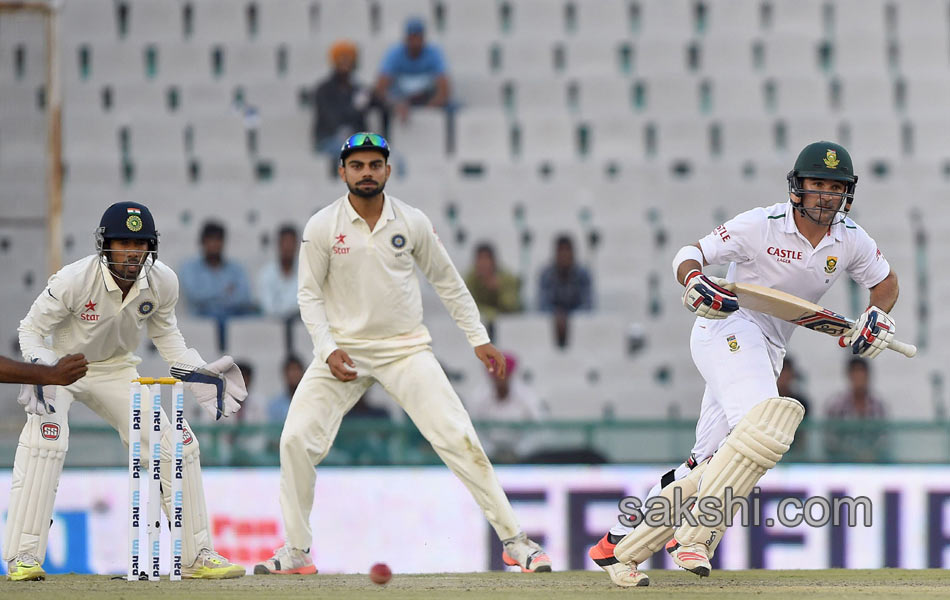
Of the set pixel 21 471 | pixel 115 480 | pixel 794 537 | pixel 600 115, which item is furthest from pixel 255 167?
pixel 21 471

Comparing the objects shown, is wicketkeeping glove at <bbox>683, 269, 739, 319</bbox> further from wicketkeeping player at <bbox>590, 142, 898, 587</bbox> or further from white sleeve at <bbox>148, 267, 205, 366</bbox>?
white sleeve at <bbox>148, 267, 205, 366</bbox>

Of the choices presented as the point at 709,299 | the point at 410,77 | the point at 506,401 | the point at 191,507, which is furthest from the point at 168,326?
the point at 410,77

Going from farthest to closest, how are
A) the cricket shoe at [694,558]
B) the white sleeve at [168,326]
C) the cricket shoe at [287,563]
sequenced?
the cricket shoe at [287,563]
the white sleeve at [168,326]
the cricket shoe at [694,558]

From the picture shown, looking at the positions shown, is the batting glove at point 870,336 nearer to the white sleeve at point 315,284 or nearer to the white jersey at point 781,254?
the white jersey at point 781,254

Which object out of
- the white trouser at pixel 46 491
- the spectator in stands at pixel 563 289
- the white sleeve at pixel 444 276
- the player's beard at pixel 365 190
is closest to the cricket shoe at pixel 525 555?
the white sleeve at pixel 444 276

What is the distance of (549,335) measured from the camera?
10312mm

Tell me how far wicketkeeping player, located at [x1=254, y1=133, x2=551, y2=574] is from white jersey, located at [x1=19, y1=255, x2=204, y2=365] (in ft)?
1.76

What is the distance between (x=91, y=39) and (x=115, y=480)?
510 centimetres

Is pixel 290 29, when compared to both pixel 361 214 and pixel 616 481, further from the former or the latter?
pixel 361 214

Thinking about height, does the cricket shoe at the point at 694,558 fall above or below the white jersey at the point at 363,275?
below

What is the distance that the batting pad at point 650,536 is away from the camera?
5309 millimetres

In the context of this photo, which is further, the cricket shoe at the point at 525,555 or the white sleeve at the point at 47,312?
the cricket shoe at the point at 525,555

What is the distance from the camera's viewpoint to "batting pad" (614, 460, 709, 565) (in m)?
5.31

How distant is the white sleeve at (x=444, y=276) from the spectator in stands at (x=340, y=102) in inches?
201
